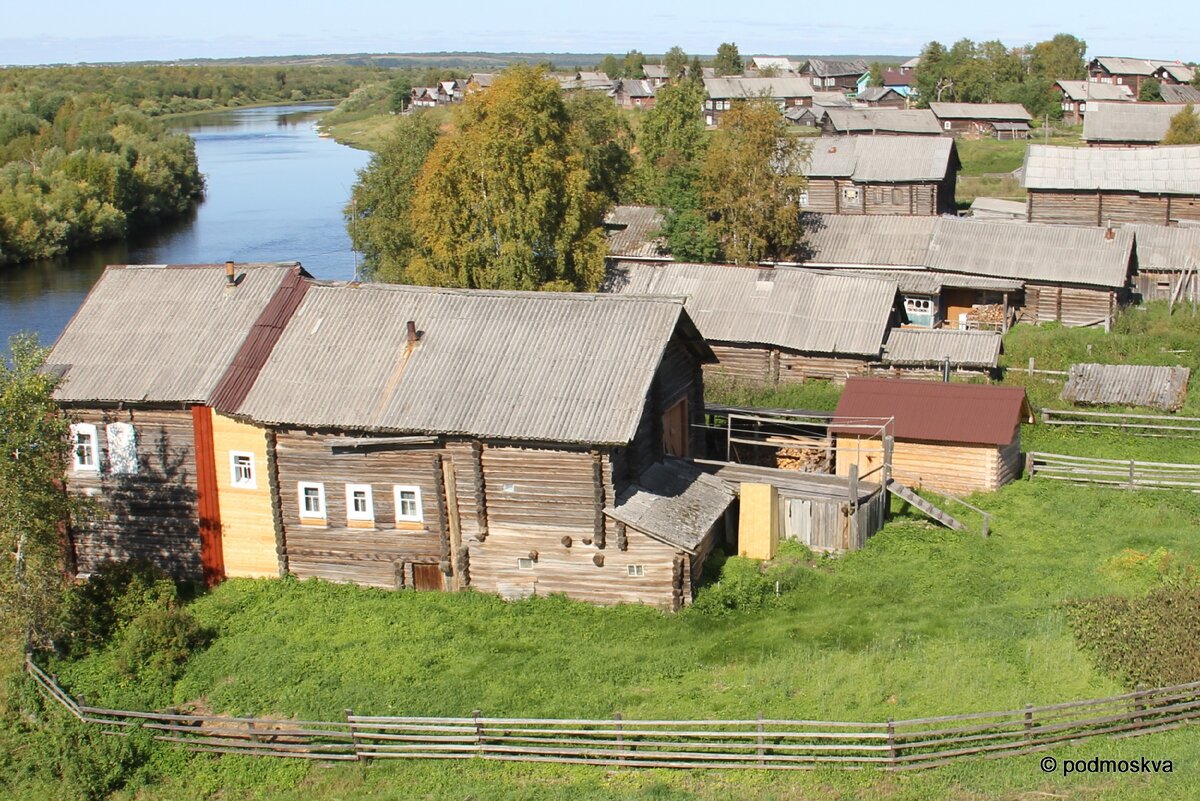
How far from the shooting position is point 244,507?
24844 mm

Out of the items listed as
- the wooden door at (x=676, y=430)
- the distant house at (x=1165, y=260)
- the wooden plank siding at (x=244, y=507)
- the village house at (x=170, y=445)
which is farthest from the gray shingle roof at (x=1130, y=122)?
the wooden plank siding at (x=244, y=507)

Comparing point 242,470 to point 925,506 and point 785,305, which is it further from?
point 785,305

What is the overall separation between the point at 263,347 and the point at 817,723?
14.5 m

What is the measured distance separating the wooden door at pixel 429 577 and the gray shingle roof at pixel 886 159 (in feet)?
129

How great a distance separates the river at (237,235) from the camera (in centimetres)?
5875

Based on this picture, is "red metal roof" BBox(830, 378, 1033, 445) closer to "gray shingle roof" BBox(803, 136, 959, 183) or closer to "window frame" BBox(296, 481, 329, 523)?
"window frame" BBox(296, 481, 329, 523)

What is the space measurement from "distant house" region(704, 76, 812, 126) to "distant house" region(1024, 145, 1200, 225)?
177ft

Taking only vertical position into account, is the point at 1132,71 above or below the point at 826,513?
above

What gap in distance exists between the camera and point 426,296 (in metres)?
26.0

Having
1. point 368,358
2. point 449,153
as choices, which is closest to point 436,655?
point 368,358

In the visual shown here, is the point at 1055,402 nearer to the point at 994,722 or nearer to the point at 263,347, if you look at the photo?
the point at 994,722

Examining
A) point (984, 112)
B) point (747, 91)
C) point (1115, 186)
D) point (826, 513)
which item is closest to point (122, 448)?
point (826, 513)

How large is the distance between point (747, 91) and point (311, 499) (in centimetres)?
9193

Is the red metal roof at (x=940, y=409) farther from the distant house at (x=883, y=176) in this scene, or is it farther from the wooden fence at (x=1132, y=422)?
the distant house at (x=883, y=176)
